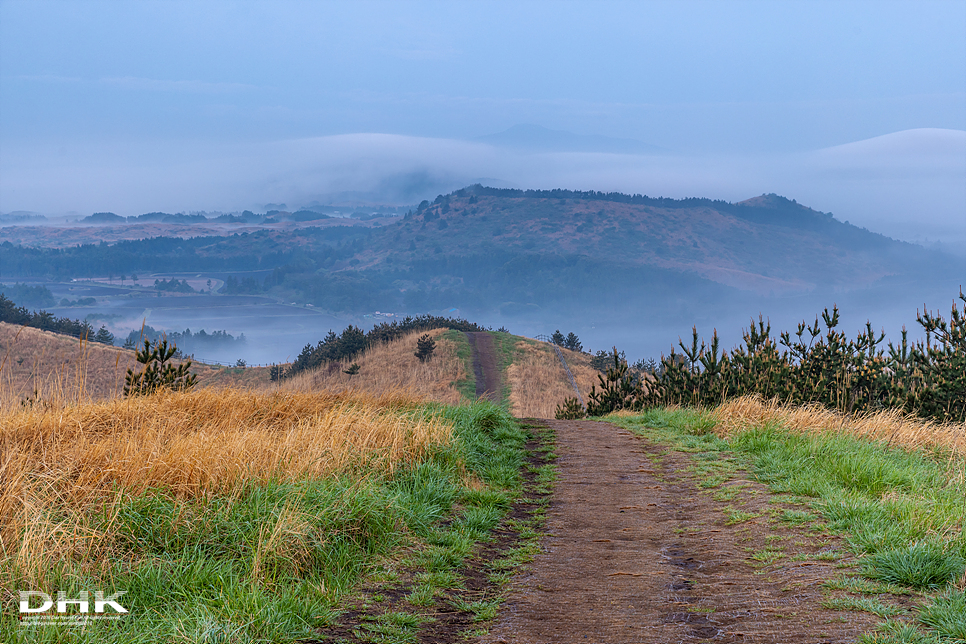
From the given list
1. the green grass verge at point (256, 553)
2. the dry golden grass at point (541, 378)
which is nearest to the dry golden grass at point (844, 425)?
the green grass verge at point (256, 553)

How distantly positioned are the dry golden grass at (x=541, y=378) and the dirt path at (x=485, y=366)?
87 centimetres

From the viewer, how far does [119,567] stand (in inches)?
175

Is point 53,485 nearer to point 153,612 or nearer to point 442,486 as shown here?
point 153,612

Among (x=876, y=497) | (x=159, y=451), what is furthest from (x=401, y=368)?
(x=876, y=497)

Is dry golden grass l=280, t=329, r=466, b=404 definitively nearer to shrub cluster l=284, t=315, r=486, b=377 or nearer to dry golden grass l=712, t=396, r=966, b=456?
shrub cluster l=284, t=315, r=486, b=377

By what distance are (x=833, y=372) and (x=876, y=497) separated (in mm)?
9200

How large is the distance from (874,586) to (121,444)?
6.44 metres

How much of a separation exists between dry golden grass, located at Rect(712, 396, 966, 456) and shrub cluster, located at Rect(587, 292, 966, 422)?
6.45 ft

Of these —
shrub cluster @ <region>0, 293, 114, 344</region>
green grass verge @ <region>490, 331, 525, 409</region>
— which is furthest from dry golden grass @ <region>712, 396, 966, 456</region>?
shrub cluster @ <region>0, 293, 114, 344</region>

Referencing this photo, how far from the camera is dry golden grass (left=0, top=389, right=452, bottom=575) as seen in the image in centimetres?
484

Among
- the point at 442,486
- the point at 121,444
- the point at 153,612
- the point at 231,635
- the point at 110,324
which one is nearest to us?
the point at 231,635

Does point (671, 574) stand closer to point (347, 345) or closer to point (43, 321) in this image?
point (347, 345)

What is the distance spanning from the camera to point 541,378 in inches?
1576

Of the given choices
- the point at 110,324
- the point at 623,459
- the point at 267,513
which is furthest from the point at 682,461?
the point at 110,324
